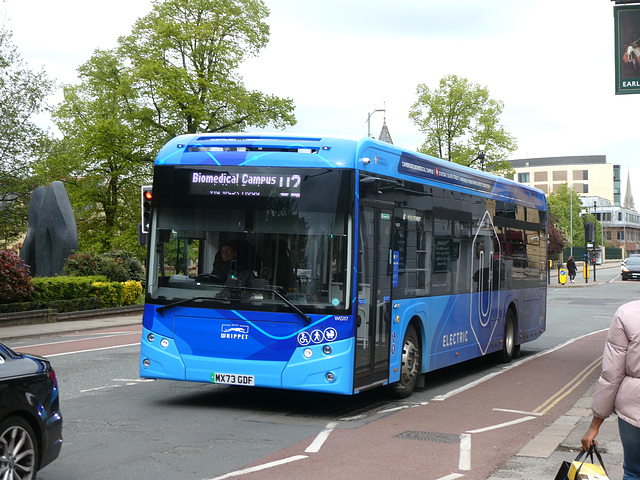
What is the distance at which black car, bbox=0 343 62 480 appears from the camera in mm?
5500

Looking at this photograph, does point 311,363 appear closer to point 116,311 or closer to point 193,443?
point 193,443

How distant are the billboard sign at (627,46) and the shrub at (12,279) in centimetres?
1702

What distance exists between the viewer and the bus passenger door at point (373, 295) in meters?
9.67

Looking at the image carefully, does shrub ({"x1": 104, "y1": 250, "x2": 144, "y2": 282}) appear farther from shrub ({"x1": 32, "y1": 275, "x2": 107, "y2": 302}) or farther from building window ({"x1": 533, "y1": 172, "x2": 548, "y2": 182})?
building window ({"x1": 533, "y1": 172, "x2": 548, "y2": 182})

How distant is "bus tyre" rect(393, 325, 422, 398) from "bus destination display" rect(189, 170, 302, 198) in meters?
2.77

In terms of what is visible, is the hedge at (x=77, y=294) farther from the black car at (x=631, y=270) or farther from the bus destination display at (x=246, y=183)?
the black car at (x=631, y=270)

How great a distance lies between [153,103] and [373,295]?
36.7m

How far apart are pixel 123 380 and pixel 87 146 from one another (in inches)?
1251

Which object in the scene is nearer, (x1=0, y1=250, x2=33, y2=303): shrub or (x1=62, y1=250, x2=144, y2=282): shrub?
(x1=0, y1=250, x2=33, y2=303): shrub

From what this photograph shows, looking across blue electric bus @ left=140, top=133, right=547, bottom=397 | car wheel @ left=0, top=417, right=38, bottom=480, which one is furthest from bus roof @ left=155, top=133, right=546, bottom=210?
car wheel @ left=0, top=417, right=38, bottom=480

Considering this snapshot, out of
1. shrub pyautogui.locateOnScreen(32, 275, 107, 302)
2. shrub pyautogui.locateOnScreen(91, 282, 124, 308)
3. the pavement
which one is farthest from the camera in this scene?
shrub pyautogui.locateOnScreen(91, 282, 124, 308)

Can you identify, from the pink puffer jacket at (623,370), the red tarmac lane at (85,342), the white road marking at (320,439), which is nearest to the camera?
the pink puffer jacket at (623,370)

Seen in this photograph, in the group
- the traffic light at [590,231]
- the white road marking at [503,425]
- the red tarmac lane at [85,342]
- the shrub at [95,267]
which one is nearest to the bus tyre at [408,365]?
the white road marking at [503,425]

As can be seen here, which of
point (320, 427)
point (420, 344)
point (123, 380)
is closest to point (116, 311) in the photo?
point (123, 380)
